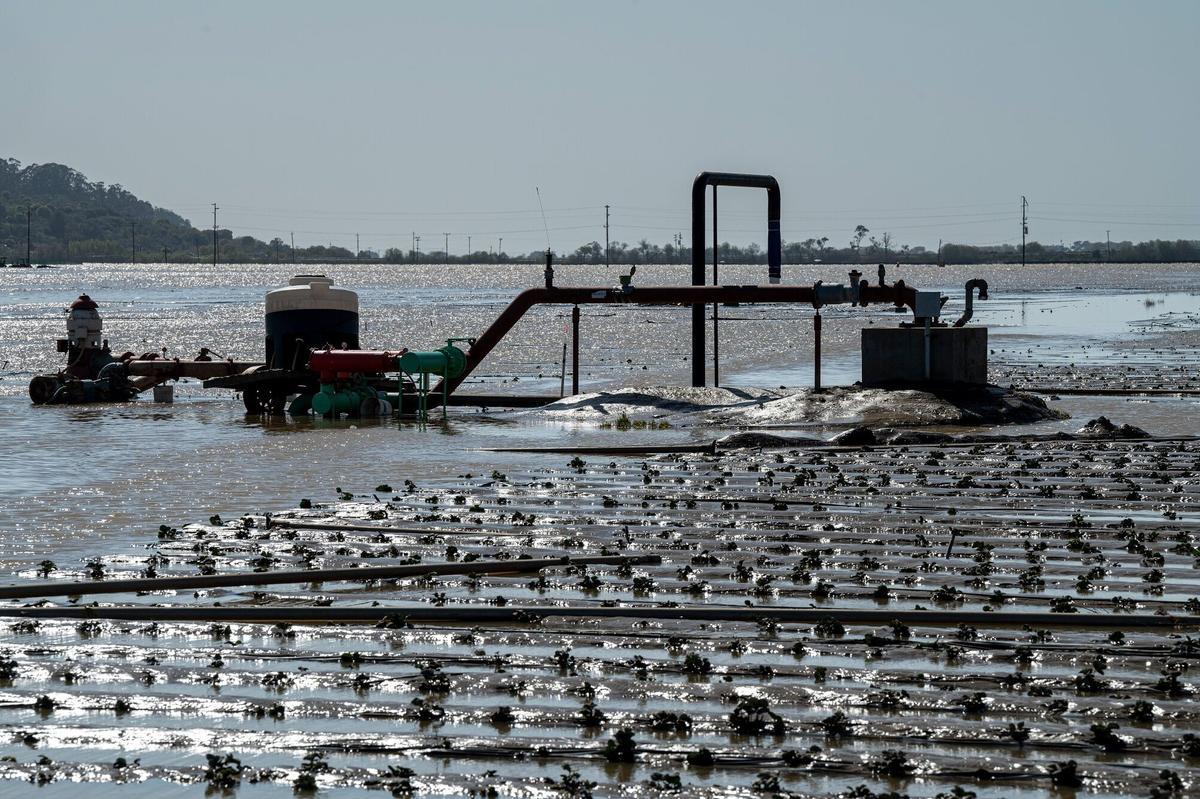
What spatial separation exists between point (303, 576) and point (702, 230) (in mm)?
19713

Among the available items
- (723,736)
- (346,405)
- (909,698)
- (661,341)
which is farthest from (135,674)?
(661,341)

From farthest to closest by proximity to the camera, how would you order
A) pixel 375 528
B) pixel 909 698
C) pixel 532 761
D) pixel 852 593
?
1. pixel 375 528
2. pixel 852 593
3. pixel 909 698
4. pixel 532 761

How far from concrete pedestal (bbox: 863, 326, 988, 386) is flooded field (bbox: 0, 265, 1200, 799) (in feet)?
11.5

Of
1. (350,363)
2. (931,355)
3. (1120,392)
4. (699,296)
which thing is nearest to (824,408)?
(931,355)

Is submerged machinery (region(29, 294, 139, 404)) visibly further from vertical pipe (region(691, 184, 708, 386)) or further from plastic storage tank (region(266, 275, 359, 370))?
vertical pipe (region(691, 184, 708, 386))

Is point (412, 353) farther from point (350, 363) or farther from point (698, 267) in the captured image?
point (698, 267)

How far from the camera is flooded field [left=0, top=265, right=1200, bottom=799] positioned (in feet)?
24.6

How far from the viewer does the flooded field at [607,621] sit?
751cm

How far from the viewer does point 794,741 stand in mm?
7742

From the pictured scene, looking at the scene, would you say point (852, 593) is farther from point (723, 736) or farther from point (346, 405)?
point (346, 405)

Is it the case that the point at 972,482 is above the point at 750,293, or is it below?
below

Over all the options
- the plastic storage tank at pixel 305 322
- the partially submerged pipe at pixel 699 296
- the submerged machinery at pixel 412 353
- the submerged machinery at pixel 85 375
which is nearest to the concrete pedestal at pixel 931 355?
the submerged machinery at pixel 412 353

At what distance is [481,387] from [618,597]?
24.6 meters

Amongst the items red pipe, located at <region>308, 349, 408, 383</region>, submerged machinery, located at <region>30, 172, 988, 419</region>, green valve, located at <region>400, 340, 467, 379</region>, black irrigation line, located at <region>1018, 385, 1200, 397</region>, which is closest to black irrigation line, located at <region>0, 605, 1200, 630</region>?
submerged machinery, located at <region>30, 172, 988, 419</region>
